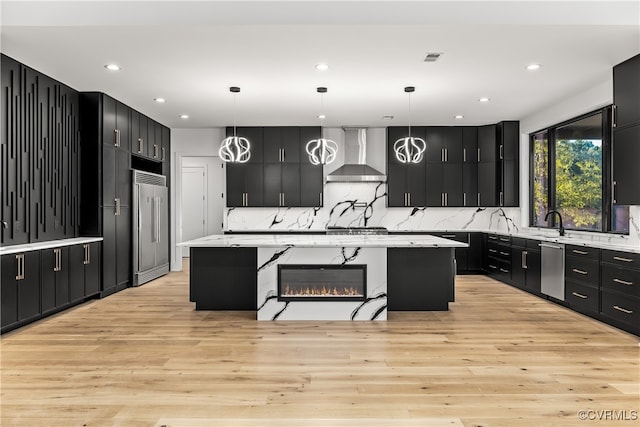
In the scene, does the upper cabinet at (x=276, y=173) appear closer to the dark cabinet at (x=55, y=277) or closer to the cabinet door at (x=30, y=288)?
the dark cabinet at (x=55, y=277)

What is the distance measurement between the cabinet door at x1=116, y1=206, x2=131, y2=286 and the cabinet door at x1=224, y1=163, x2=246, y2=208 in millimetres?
1886

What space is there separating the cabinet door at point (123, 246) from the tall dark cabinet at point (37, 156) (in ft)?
2.11

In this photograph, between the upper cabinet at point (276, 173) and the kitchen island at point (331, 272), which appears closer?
the kitchen island at point (331, 272)

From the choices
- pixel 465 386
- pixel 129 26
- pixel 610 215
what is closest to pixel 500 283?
pixel 610 215

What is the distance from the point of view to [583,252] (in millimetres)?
4691

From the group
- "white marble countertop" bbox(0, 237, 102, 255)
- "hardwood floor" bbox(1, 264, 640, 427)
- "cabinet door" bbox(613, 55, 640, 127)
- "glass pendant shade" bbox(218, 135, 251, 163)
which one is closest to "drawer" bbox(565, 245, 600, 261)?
"hardwood floor" bbox(1, 264, 640, 427)

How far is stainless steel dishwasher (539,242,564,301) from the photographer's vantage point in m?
5.09

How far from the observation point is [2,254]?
3.82 m

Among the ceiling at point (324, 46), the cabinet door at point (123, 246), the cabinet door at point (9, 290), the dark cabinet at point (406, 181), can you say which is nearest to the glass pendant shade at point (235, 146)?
the ceiling at point (324, 46)

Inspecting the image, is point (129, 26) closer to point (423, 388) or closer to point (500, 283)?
point (423, 388)

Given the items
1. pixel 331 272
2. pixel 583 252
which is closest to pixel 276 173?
pixel 331 272

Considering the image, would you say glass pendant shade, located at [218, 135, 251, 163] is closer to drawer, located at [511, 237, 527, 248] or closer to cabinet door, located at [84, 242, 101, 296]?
cabinet door, located at [84, 242, 101, 296]

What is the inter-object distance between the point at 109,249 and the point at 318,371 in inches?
152

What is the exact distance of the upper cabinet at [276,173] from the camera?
25.7 feet
